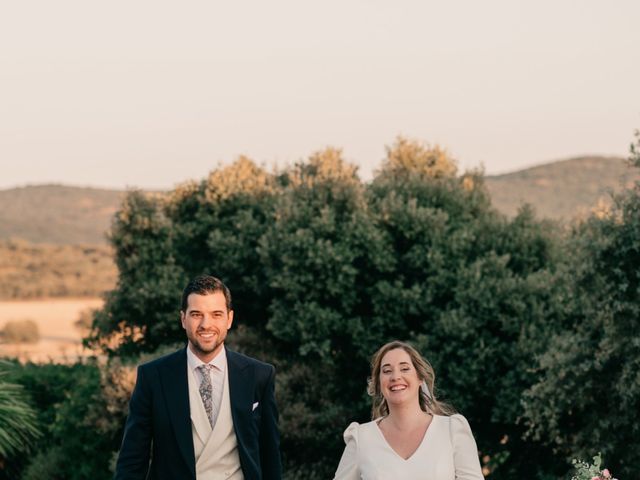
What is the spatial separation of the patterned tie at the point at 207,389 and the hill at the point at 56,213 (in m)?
70.3

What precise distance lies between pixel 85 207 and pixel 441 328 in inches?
2518

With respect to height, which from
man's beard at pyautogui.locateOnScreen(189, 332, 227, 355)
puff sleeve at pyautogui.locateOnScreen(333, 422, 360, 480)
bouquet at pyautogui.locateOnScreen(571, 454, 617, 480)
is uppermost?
man's beard at pyautogui.locateOnScreen(189, 332, 227, 355)

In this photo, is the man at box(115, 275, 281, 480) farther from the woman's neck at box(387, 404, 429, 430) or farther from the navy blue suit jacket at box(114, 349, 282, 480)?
the woman's neck at box(387, 404, 429, 430)

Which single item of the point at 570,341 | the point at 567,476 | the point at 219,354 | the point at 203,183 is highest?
the point at 203,183

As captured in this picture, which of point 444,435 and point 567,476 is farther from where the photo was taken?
point 567,476

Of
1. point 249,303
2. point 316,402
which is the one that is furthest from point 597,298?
point 249,303

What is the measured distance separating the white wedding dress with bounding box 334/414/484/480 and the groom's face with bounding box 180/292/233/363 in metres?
0.88

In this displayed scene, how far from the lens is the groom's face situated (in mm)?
5617

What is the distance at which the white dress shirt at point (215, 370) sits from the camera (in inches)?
229

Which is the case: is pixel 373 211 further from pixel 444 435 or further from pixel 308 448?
pixel 444 435

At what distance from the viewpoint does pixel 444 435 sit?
5.79 meters

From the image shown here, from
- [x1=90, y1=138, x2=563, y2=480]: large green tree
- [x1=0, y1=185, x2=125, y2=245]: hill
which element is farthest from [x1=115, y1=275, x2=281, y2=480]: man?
[x1=0, y1=185, x2=125, y2=245]: hill

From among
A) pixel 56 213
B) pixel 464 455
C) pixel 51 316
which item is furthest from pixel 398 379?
pixel 56 213

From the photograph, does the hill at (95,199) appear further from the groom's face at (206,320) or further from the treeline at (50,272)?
the groom's face at (206,320)
